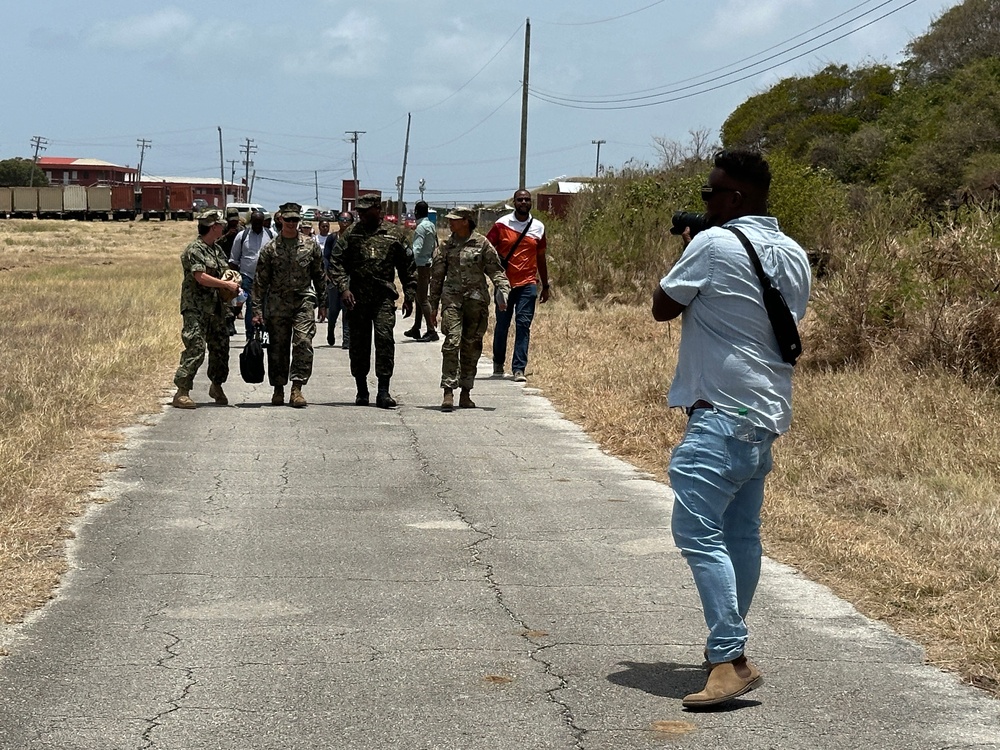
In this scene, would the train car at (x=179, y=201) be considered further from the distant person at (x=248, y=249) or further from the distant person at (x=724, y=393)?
the distant person at (x=724, y=393)

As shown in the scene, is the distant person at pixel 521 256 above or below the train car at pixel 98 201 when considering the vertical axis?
above

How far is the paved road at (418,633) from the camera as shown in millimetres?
4508

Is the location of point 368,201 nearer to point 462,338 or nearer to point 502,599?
point 462,338

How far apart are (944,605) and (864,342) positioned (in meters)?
8.09

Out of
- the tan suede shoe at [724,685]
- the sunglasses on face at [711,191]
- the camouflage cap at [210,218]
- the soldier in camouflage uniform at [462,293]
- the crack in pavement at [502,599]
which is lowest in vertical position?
the crack in pavement at [502,599]

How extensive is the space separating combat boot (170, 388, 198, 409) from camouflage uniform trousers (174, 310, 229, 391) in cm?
8

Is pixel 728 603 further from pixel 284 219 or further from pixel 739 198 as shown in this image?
pixel 284 219

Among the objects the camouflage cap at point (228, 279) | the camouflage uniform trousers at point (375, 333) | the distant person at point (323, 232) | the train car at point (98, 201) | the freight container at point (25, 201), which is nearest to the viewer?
the camouflage cap at point (228, 279)

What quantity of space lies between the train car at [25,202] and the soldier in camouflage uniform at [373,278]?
91840mm

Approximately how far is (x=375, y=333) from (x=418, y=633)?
727 cm

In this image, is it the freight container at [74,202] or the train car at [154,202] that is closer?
the freight container at [74,202]

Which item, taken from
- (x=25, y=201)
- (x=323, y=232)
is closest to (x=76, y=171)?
(x=25, y=201)

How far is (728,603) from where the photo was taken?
4719mm

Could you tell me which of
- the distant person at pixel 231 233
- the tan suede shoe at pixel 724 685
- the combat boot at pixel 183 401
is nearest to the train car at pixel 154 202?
the distant person at pixel 231 233
